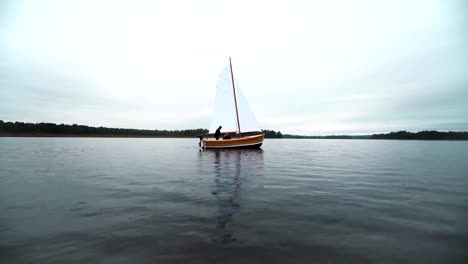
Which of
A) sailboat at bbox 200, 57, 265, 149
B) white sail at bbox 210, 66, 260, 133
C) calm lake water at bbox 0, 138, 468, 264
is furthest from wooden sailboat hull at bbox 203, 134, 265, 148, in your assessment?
calm lake water at bbox 0, 138, 468, 264

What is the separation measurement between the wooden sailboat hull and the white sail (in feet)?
5.97

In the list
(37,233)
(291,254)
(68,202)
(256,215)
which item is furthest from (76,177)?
(291,254)

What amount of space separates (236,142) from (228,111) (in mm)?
5374

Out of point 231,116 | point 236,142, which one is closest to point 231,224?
point 236,142


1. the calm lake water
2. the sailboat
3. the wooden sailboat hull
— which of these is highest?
the sailboat

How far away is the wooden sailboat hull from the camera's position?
34.3m

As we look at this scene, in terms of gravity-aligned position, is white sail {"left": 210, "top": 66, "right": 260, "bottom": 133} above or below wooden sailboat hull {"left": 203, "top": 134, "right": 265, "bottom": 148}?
above

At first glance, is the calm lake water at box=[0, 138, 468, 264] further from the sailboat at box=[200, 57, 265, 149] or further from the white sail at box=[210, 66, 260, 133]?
the white sail at box=[210, 66, 260, 133]

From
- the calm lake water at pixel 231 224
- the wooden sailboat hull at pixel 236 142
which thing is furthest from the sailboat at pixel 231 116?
the calm lake water at pixel 231 224

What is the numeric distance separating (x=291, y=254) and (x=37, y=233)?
5.38 meters

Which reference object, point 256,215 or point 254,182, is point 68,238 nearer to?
point 256,215

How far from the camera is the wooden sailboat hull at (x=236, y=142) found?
34.3 metres

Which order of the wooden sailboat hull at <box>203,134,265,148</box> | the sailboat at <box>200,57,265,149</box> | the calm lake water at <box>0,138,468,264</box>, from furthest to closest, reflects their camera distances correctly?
1. the sailboat at <box>200,57,265,149</box>
2. the wooden sailboat hull at <box>203,134,265,148</box>
3. the calm lake water at <box>0,138,468,264</box>

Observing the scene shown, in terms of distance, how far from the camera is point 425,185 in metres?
10.3
